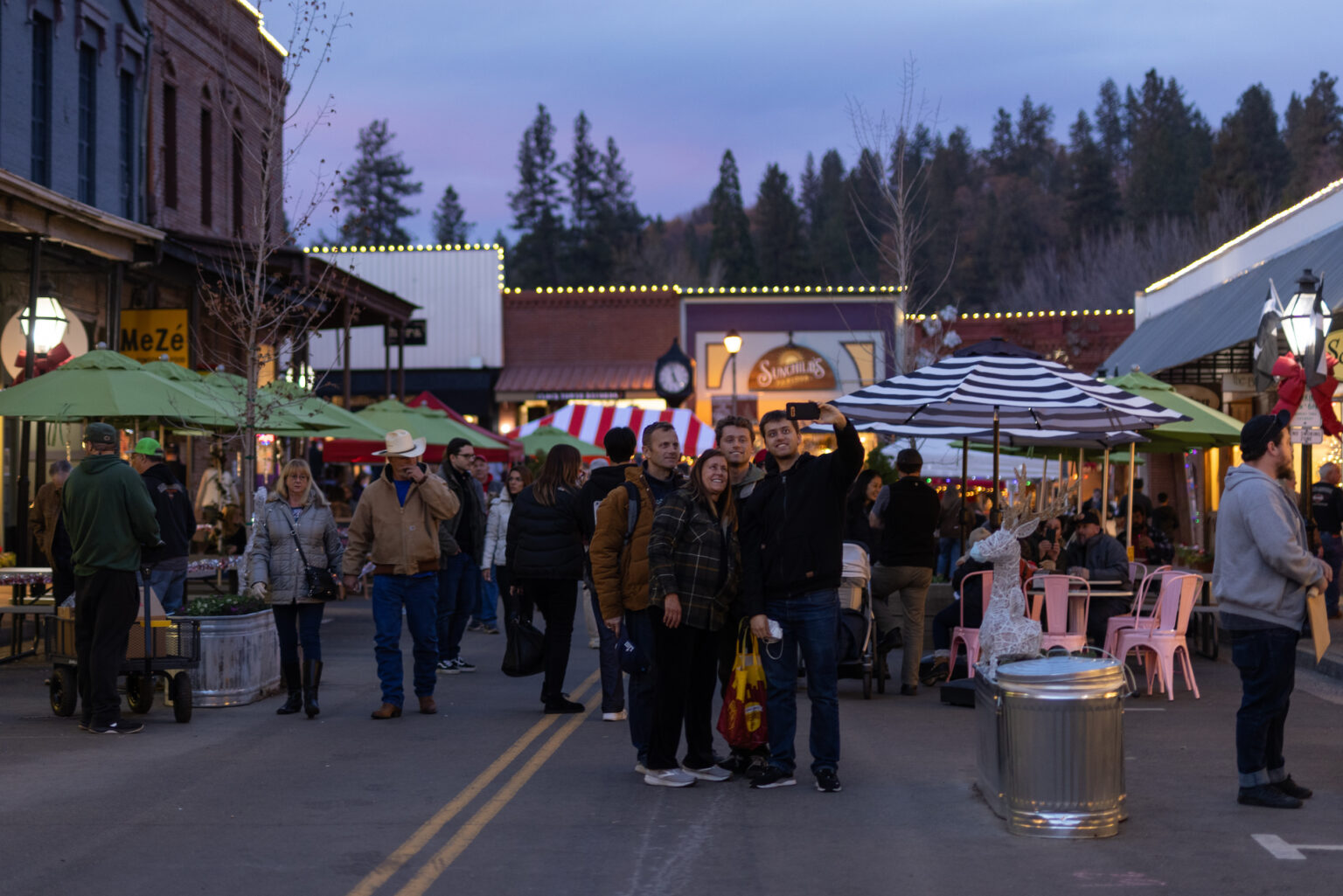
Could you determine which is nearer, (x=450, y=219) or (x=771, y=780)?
(x=771, y=780)

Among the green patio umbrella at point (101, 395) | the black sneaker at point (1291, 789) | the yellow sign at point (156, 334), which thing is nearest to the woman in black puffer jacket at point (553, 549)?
the black sneaker at point (1291, 789)

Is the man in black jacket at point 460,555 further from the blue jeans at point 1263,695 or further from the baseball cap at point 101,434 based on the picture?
the blue jeans at point 1263,695

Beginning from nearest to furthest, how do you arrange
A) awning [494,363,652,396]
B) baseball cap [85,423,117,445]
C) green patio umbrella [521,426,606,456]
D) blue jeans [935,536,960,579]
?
baseball cap [85,423,117,445]
blue jeans [935,536,960,579]
green patio umbrella [521,426,606,456]
awning [494,363,652,396]

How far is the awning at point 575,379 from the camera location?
44.4m

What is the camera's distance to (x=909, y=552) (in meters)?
12.5

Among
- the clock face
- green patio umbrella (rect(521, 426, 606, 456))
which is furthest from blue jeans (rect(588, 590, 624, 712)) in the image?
the clock face

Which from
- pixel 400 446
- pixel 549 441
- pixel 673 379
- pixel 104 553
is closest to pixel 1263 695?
pixel 400 446

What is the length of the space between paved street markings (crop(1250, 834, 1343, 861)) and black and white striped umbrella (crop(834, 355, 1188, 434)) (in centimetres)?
592

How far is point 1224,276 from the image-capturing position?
91.5 ft

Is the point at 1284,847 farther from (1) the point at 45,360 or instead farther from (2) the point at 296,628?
(1) the point at 45,360

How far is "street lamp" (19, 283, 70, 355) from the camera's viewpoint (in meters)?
17.5

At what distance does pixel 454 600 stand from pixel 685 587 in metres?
5.57

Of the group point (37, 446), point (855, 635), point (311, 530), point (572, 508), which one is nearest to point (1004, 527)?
point (855, 635)

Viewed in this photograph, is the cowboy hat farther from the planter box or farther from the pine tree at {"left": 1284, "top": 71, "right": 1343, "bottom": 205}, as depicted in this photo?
the pine tree at {"left": 1284, "top": 71, "right": 1343, "bottom": 205}
